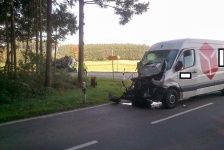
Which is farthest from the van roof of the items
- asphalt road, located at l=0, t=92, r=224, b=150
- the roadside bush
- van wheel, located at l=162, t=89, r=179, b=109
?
the roadside bush

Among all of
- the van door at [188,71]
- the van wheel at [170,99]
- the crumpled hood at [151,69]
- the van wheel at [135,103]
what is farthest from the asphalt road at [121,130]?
the crumpled hood at [151,69]

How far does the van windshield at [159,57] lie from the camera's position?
381 inches

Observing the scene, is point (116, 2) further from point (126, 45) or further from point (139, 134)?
point (126, 45)

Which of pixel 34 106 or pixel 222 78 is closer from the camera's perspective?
pixel 34 106

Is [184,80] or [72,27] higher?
[72,27]

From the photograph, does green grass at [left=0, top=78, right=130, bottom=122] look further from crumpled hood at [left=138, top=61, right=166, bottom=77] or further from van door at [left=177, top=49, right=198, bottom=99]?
van door at [left=177, top=49, right=198, bottom=99]

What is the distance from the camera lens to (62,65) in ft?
112

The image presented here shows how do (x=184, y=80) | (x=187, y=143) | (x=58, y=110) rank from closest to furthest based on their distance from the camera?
(x=187, y=143), (x=58, y=110), (x=184, y=80)

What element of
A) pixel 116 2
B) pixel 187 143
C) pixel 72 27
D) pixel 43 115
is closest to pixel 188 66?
pixel 187 143

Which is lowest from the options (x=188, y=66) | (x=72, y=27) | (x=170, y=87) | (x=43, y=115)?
(x=43, y=115)

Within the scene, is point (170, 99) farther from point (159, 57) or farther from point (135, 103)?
point (159, 57)

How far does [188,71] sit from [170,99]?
60.1 inches

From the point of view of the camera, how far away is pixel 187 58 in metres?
10.1

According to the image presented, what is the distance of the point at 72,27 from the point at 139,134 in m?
16.3
